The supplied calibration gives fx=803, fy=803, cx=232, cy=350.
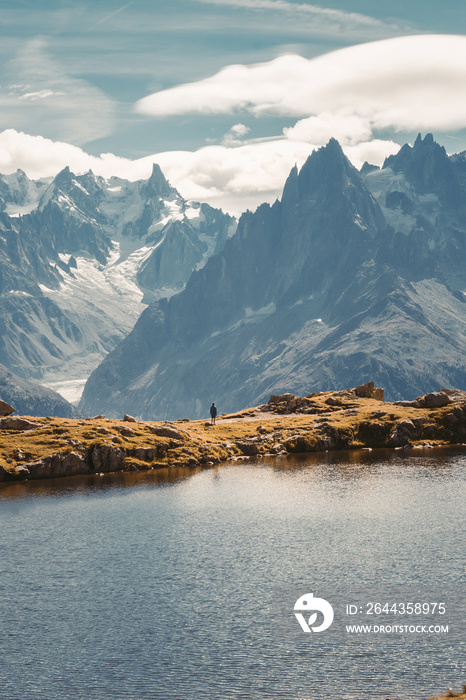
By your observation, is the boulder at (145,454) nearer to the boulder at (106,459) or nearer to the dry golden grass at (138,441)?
the dry golden grass at (138,441)

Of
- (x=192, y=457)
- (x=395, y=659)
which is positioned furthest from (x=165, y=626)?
(x=192, y=457)

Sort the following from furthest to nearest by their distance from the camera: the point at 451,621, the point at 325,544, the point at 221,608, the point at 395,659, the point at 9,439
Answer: the point at 9,439
the point at 325,544
the point at 221,608
the point at 451,621
the point at 395,659

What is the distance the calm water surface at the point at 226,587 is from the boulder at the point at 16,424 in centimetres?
4086

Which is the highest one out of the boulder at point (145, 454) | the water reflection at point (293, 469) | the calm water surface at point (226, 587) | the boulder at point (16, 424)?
the boulder at point (16, 424)

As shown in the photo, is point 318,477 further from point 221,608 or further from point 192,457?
point 221,608

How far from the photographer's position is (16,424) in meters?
180

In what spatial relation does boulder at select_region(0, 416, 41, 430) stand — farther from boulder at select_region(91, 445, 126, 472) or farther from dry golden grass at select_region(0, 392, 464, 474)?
boulder at select_region(91, 445, 126, 472)

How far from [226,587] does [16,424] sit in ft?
360

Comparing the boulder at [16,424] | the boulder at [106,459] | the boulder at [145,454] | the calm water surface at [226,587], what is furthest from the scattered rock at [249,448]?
the boulder at [16,424]

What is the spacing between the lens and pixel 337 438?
195375mm

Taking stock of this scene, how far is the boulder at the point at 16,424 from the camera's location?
179625 mm

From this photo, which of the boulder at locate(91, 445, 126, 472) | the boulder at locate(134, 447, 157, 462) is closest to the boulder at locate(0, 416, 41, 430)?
the boulder at locate(91, 445, 126, 472)

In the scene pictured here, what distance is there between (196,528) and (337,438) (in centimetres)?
9068

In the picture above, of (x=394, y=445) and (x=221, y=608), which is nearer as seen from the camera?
(x=221, y=608)
